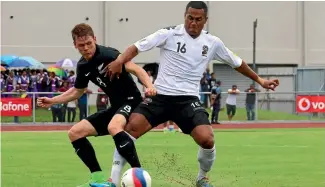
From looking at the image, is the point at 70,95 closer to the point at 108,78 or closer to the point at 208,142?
the point at 108,78

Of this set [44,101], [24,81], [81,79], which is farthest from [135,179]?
[24,81]

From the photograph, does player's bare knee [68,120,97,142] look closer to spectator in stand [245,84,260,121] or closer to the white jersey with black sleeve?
the white jersey with black sleeve

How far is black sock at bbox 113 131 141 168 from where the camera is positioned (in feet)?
30.3

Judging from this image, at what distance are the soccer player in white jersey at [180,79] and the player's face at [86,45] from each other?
354mm

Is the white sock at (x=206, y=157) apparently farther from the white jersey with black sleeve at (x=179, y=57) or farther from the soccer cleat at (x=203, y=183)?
the white jersey with black sleeve at (x=179, y=57)

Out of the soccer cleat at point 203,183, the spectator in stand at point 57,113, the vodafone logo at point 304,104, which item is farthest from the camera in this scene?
the vodafone logo at point 304,104

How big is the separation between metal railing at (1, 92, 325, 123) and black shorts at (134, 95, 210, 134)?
788 inches

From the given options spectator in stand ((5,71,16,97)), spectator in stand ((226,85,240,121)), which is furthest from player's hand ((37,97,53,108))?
spectator in stand ((5,71,16,97))

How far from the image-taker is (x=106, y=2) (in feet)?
160

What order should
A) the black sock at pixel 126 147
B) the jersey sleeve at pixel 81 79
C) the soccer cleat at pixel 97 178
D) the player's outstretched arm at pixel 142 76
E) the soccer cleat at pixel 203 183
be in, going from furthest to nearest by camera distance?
the jersey sleeve at pixel 81 79 → the soccer cleat at pixel 203 183 → the soccer cleat at pixel 97 178 → the black sock at pixel 126 147 → the player's outstretched arm at pixel 142 76

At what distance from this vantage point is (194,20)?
31.4 feet

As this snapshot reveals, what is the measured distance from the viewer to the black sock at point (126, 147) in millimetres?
9234

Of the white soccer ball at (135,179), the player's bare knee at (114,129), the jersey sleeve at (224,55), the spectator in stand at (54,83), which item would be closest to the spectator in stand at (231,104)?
the spectator in stand at (54,83)

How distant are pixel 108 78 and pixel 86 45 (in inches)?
20.2
